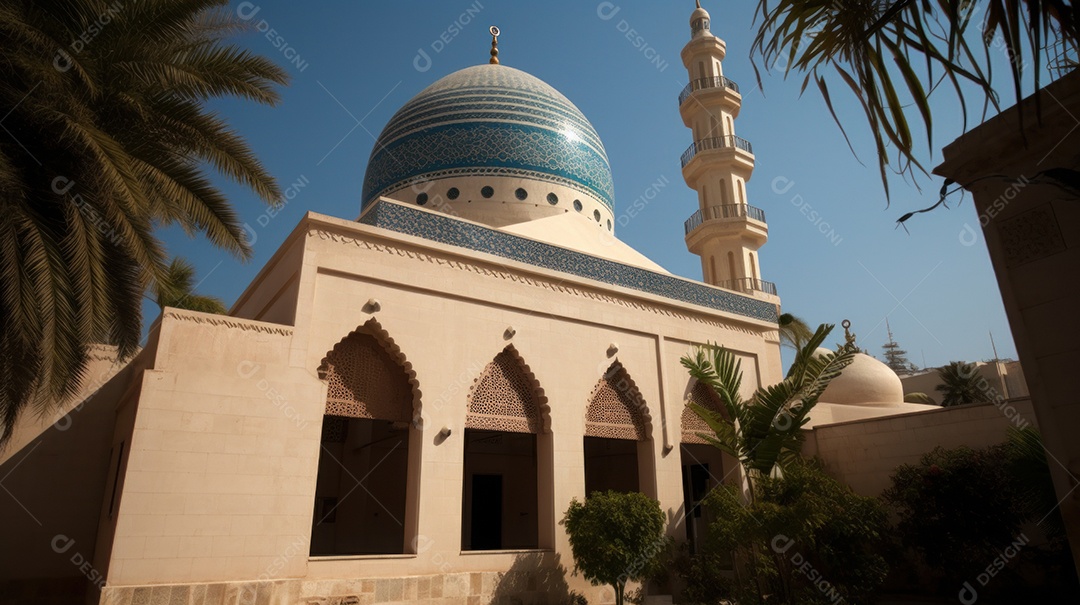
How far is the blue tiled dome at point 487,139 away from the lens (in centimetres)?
1503

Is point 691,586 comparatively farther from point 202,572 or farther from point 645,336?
point 202,572

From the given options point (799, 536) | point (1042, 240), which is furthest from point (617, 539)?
point (1042, 240)

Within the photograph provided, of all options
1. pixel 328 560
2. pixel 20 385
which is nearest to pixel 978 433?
pixel 328 560

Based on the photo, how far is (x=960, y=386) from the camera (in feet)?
81.3

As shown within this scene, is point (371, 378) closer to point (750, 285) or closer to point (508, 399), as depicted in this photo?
point (508, 399)

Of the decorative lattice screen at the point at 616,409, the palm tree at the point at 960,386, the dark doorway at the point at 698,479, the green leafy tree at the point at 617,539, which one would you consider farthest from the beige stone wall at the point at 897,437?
the palm tree at the point at 960,386

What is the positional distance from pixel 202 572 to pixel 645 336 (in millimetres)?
6660

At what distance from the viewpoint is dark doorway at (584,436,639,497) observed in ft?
42.5

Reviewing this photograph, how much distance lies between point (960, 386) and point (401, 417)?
23.5 metres

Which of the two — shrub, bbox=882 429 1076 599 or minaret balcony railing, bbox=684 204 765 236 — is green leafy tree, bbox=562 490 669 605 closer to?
shrub, bbox=882 429 1076 599

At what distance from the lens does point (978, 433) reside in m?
9.23

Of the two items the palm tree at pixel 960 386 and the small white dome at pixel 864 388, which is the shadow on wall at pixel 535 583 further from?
the palm tree at pixel 960 386

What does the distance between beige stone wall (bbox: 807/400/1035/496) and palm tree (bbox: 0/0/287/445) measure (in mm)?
9026

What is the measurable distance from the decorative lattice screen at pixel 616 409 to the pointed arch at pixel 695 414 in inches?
31.9
